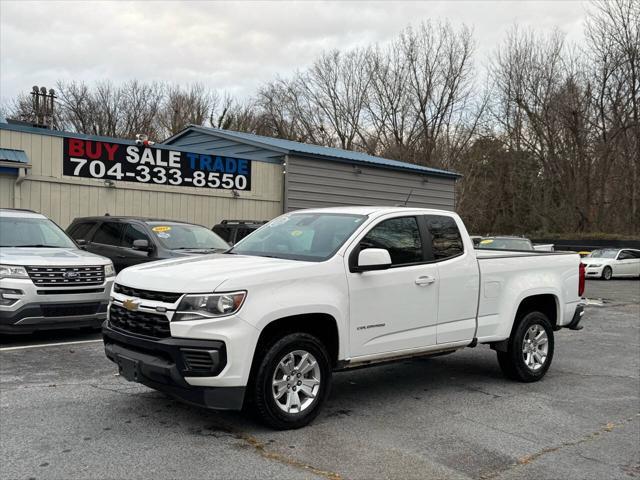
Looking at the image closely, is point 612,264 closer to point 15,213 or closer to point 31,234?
point 31,234

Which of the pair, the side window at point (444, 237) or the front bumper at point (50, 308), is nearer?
the side window at point (444, 237)

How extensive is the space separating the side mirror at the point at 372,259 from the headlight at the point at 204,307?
1.18 m

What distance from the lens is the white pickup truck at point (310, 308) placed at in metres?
4.43

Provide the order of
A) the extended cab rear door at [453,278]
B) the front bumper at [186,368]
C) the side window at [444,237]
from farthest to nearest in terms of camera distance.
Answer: the side window at [444,237], the extended cab rear door at [453,278], the front bumper at [186,368]

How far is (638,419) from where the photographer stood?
558 centimetres

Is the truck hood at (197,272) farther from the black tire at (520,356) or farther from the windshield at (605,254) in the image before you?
the windshield at (605,254)

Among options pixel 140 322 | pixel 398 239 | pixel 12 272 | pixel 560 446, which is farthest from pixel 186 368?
pixel 12 272

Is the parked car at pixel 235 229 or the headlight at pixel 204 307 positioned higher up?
the parked car at pixel 235 229

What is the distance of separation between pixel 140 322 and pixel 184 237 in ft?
19.6

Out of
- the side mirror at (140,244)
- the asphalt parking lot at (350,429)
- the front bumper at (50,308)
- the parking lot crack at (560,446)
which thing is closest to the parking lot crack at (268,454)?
the asphalt parking lot at (350,429)

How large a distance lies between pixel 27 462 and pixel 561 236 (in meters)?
33.5

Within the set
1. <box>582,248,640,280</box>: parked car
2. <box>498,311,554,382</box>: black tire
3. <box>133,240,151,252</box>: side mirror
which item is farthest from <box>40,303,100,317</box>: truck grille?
<box>582,248,640,280</box>: parked car

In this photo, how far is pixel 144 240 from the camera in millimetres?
9555

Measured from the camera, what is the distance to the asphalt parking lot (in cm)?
408
